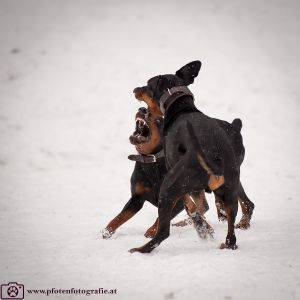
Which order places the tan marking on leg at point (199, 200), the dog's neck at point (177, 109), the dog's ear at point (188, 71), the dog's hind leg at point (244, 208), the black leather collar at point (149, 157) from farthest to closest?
the dog's hind leg at point (244, 208) < the tan marking on leg at point (199, 200) < the black leather collar at point (149, 157) < the dog's ear at point (188, 71) < the dog's neck at point (177, 109)

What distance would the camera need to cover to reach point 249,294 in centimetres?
266

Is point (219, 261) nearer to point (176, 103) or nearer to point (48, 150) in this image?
point (176, 103)

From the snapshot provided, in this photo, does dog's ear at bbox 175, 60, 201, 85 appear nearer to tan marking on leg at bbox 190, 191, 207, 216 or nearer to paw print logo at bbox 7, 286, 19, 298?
tan marking on leg at bbox 190, 191, 207, 216

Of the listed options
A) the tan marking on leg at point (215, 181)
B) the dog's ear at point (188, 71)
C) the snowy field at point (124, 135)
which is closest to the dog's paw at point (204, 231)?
the snowy field at point (124, 135)

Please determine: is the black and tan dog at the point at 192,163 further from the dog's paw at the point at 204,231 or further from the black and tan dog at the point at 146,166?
the black and tan dog at the point at 146,166

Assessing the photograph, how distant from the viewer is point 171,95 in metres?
3.77

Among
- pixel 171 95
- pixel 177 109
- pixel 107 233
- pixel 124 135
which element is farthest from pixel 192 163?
pixel 124 135

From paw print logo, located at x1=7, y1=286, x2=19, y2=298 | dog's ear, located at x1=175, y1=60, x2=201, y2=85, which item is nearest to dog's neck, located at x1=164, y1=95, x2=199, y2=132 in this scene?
dog's ear, located at x1=175, y1=60, x2=201, y2=85

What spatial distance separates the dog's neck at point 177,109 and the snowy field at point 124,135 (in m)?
1.21

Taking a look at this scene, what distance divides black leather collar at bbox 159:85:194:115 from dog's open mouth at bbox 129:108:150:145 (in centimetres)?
46

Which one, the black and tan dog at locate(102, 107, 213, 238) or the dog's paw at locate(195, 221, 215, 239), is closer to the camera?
the dog's paw at locate(195, 221, 215, 239)

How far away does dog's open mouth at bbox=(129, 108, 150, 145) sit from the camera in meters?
4.26

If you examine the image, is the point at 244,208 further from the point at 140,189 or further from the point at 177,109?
the point at 177,109

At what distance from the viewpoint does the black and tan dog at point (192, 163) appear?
327cm
